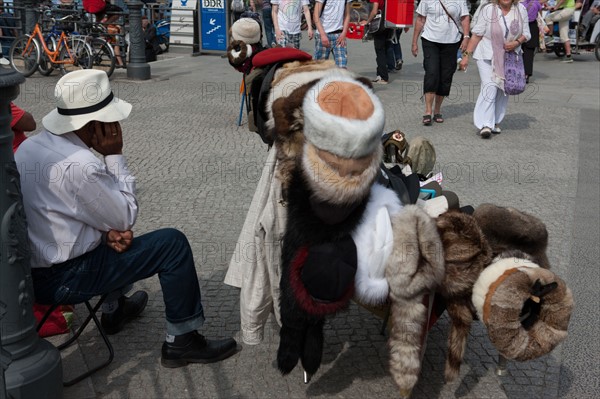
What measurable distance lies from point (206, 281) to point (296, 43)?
6.67 metres

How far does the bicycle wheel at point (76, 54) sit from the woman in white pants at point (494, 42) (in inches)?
270

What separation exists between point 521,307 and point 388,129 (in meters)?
6.13

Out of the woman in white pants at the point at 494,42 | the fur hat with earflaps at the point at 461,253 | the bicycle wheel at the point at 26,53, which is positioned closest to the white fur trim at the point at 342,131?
the fur hat with earflaps at the point at 461,253

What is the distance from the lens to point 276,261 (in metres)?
3.20

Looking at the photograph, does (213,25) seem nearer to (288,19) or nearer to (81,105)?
(288,19)

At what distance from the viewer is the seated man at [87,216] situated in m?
2.95

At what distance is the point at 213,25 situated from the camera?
50.3ft

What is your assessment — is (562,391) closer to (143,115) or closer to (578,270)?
(578,270)

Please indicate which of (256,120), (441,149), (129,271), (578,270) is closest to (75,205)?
(129,271)

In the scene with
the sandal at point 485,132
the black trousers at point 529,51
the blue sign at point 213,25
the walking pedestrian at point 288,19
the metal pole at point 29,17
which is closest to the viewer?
the sandal at point 485,132

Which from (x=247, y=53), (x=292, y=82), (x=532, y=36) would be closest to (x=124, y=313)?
(x=292, y=82)

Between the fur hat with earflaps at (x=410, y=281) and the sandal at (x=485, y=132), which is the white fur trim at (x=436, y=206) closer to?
the fur hat with earflaps at (x=410, y=281)

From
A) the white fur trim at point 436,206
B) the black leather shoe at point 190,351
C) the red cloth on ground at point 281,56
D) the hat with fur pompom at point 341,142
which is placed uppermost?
the red cloth on ground at point 281,56

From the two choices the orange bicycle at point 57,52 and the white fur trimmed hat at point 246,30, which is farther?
the orange bicycle at point 57,52
